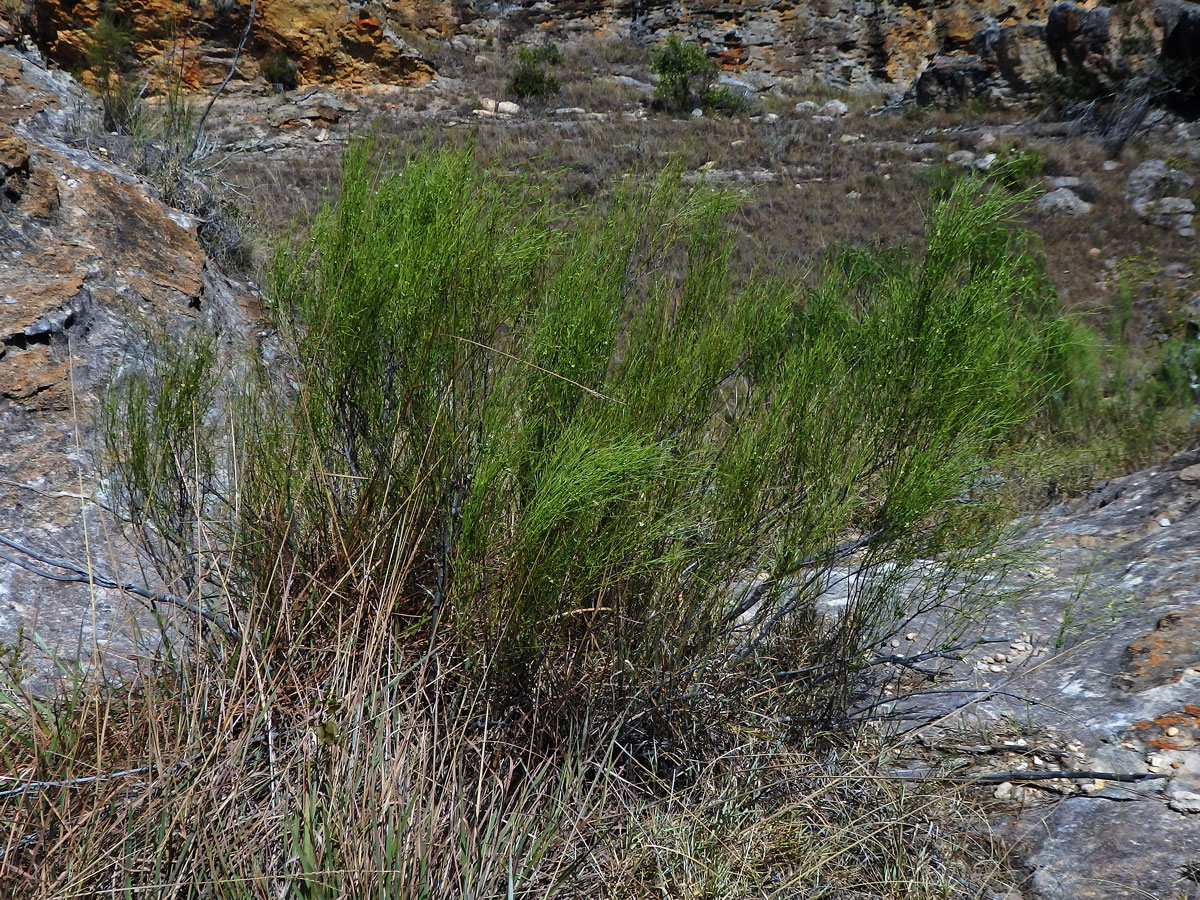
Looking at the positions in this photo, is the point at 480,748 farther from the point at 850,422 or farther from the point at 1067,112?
the point at 1067,112

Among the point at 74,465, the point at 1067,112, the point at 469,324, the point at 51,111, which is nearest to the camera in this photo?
the point at 469,324

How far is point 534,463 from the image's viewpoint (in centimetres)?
195

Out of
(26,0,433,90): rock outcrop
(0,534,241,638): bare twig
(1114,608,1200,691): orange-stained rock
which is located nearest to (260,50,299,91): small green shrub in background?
(26,0,433,90): rock outcrop

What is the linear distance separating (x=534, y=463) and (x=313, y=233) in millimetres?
1072

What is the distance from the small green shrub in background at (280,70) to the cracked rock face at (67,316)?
1006 cm

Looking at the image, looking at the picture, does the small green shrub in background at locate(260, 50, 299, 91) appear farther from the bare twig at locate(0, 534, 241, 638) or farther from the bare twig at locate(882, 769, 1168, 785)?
the bare twig at locate(882, 769, 1168, 785)

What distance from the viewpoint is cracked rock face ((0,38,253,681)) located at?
7.32 feet

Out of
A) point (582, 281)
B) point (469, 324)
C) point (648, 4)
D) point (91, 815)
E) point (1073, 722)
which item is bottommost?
point (1073, 722)

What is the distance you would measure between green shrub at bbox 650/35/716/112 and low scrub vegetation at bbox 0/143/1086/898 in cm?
1324

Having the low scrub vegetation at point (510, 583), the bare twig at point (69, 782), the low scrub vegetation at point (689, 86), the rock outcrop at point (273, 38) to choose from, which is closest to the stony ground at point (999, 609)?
the low scrub vegetation at point (510, 583)

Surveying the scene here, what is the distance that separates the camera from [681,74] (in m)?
14.7

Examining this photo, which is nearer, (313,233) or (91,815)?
(91,815)

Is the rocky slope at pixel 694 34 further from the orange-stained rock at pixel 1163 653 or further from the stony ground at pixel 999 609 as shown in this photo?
the orange-stained rock at pixel 1163 653

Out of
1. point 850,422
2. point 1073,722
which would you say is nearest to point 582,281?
point 850,422
